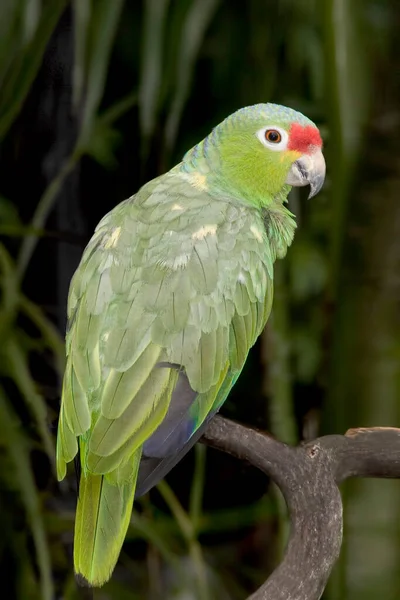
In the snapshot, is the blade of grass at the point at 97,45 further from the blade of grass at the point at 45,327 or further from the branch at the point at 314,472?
the branch at the point at 314,472

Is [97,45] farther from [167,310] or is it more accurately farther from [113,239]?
[167,310]

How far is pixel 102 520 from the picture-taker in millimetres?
733

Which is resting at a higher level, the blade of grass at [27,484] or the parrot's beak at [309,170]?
the parrot's beak at [309,170]

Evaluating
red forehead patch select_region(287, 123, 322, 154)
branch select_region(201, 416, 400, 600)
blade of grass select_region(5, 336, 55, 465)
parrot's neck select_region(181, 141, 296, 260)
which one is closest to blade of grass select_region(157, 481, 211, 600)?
blade of grass select_region(5, 336, 55, 465)

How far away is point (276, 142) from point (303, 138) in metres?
0.03

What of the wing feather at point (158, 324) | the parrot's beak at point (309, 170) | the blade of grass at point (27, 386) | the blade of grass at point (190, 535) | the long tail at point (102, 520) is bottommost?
the blade of grass at point (190, 535)

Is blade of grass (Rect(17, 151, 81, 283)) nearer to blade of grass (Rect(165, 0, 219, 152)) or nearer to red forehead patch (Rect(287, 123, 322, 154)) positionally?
blade of grass (Rect(165, 0, 219, 152))

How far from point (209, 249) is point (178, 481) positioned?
53 cm

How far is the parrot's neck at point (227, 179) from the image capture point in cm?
86

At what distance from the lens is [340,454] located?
0.78m

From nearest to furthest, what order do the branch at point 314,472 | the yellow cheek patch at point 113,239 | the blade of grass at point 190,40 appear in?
1. the branch at point 314,472
2. the yellow cheek patch at point 113,239
3. the blade of grass at point 190,40

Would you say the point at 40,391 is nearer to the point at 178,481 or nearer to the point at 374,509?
the point at 178,481

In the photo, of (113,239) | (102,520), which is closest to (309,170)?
(113,239)

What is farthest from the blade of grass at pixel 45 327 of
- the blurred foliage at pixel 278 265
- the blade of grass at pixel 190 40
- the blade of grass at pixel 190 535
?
the blade of grass at pixel 190 40
